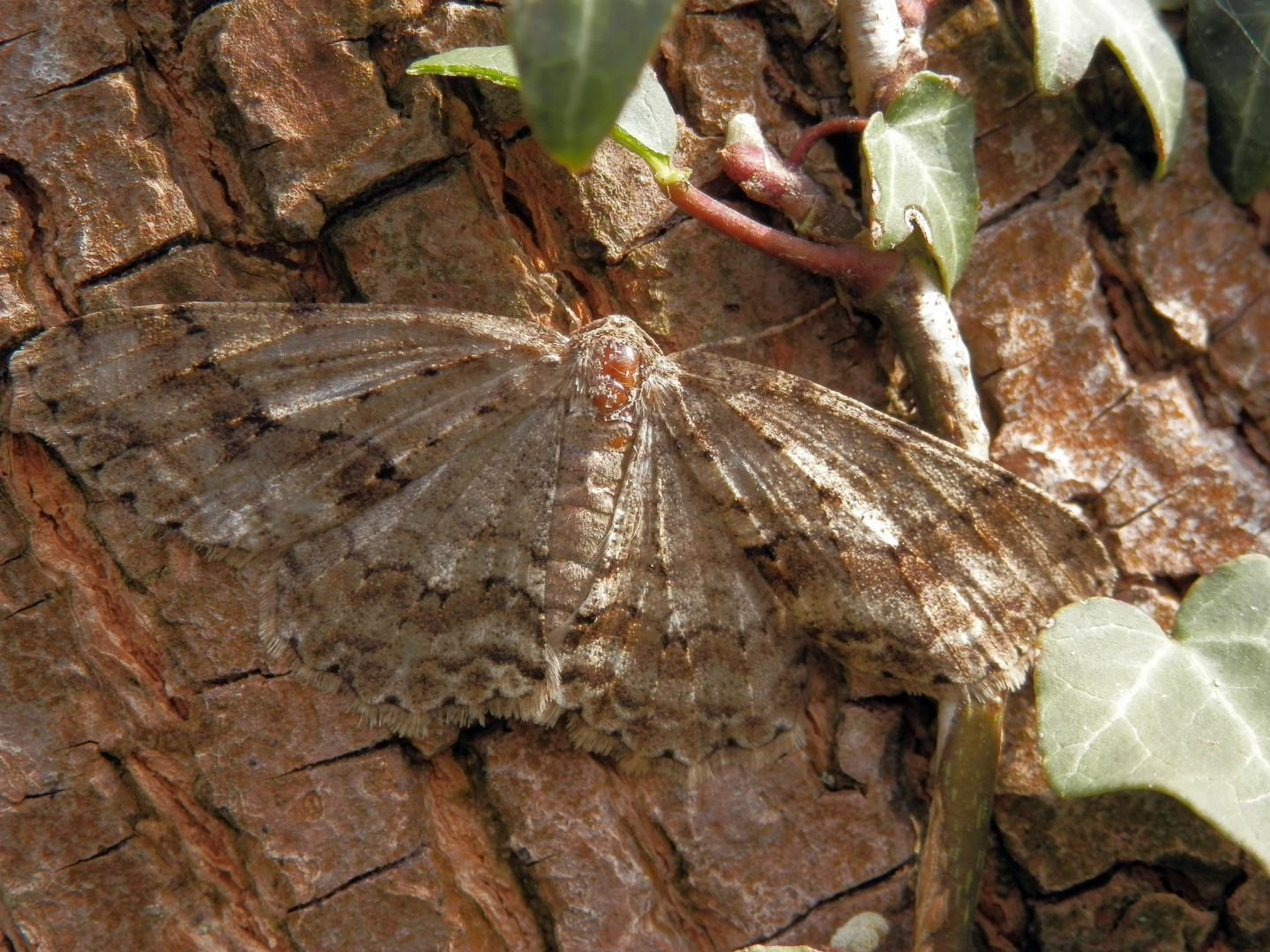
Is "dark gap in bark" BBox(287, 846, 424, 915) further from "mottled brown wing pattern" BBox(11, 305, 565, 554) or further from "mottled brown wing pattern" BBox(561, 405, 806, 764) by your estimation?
"mottled brown wing pattern" BBox(11, 305, 565, 554)

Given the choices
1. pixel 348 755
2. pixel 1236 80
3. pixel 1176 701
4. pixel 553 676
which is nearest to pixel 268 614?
pixel 348 755

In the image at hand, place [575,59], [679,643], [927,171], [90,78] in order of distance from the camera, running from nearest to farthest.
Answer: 1. [575,59]
2. [90,78]
3. [927,171]
4. [679,643]

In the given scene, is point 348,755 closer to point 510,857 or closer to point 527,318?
point 510,857

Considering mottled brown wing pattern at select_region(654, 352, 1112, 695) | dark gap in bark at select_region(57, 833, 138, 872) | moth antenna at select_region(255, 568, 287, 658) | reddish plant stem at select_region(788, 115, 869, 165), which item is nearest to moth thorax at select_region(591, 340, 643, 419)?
mottled brown wing pattern at select_region(654, 352, 1112, 695)

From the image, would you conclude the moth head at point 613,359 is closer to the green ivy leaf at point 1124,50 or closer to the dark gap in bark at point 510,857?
the dark gap in bark at point 510,857

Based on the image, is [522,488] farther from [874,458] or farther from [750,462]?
[874,458]

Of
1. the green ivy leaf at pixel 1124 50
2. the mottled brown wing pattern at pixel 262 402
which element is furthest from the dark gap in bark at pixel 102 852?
the green ivy leaf at pixel 1124 50
